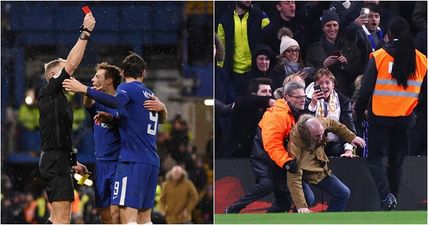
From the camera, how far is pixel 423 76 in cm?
1428

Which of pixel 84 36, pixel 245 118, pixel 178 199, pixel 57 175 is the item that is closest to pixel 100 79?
pixel 84 36

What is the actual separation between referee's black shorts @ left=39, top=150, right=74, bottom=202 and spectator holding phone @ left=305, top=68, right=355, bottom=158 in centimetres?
451

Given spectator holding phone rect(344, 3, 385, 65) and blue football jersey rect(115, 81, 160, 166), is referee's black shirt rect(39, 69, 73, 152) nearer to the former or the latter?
blue football jersey rect(115, 81, 160, 166)

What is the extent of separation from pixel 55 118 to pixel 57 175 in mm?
496

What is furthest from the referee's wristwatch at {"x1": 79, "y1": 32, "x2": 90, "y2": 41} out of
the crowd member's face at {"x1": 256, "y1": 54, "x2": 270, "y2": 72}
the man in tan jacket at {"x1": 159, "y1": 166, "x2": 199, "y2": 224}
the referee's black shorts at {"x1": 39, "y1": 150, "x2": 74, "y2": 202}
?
the man in tan jacket at {"x1": 159, "y1": 166, "x2": 199, "y2": 224}

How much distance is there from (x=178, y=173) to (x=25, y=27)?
3.18 m

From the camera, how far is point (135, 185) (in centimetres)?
1055

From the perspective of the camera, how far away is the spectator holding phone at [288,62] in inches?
556

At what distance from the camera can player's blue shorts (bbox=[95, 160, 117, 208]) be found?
36.9 ft

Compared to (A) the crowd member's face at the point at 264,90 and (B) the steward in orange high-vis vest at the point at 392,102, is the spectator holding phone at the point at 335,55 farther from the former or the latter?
(A) the crowd member's face at the point at 264,90

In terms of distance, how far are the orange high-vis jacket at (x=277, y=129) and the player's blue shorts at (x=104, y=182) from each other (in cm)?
321

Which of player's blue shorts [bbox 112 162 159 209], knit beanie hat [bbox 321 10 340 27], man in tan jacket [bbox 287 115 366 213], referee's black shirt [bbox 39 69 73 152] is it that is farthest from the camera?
knit beanie hat [bbox 321 10 340 27]

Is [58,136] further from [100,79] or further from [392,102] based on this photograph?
[392,102]

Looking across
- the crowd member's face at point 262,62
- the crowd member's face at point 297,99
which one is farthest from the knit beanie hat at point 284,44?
the crowd member's face at point 297,99
